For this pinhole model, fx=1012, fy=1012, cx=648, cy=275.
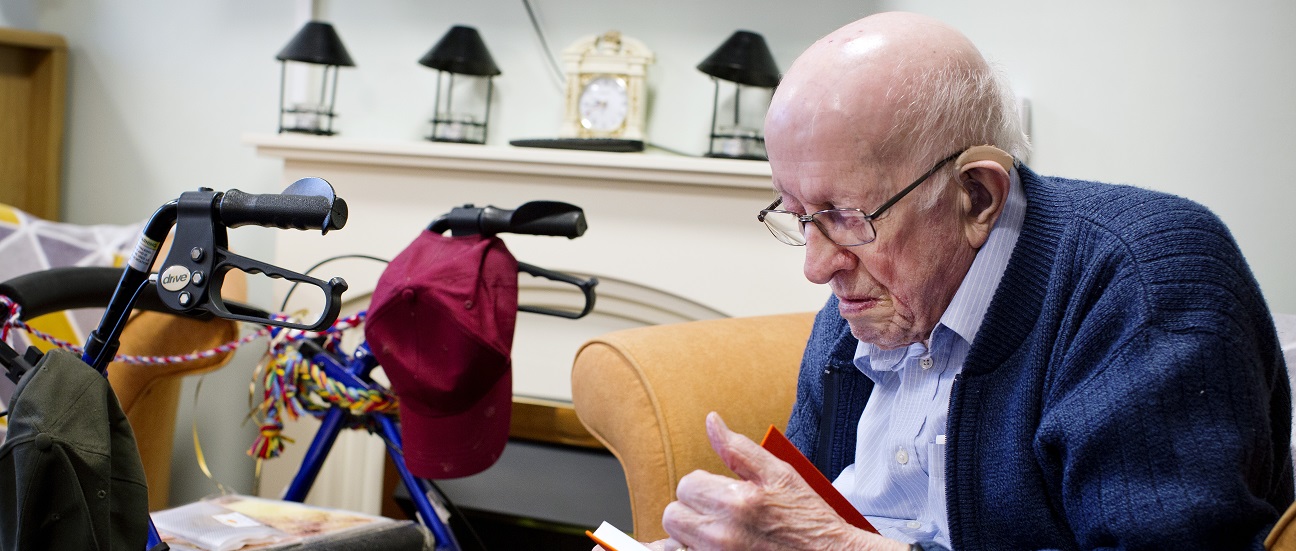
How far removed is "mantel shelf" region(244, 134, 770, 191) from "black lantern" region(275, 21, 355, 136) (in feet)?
0.23

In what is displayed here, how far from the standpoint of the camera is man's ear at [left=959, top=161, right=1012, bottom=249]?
2.94 feet

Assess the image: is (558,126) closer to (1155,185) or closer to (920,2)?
(920,2)

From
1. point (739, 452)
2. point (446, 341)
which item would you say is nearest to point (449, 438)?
point (446, 341)

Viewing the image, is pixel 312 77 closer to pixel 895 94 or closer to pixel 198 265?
pixel 198 265

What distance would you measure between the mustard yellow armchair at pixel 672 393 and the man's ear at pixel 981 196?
0.45 metres

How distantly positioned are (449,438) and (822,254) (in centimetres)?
61

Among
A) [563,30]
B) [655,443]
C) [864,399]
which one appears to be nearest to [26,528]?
[655,443]

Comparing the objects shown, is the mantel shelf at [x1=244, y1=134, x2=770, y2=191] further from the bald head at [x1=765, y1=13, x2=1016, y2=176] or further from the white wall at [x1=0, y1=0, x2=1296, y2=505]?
the bald head at [x1=765, y1=13, x2=1016, y2=176]

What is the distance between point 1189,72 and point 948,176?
1.80 feet

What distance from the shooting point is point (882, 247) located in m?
0.92

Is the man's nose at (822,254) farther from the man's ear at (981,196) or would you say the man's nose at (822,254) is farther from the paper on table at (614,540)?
the paper on table at (614,540)

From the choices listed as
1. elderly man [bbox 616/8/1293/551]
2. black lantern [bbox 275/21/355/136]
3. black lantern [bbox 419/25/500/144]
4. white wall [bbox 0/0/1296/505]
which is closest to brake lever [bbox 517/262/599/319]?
elderly man [bbox 616/8/1293/551]

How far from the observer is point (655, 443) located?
1.22 meters

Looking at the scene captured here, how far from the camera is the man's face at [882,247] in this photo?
90 centimetres
